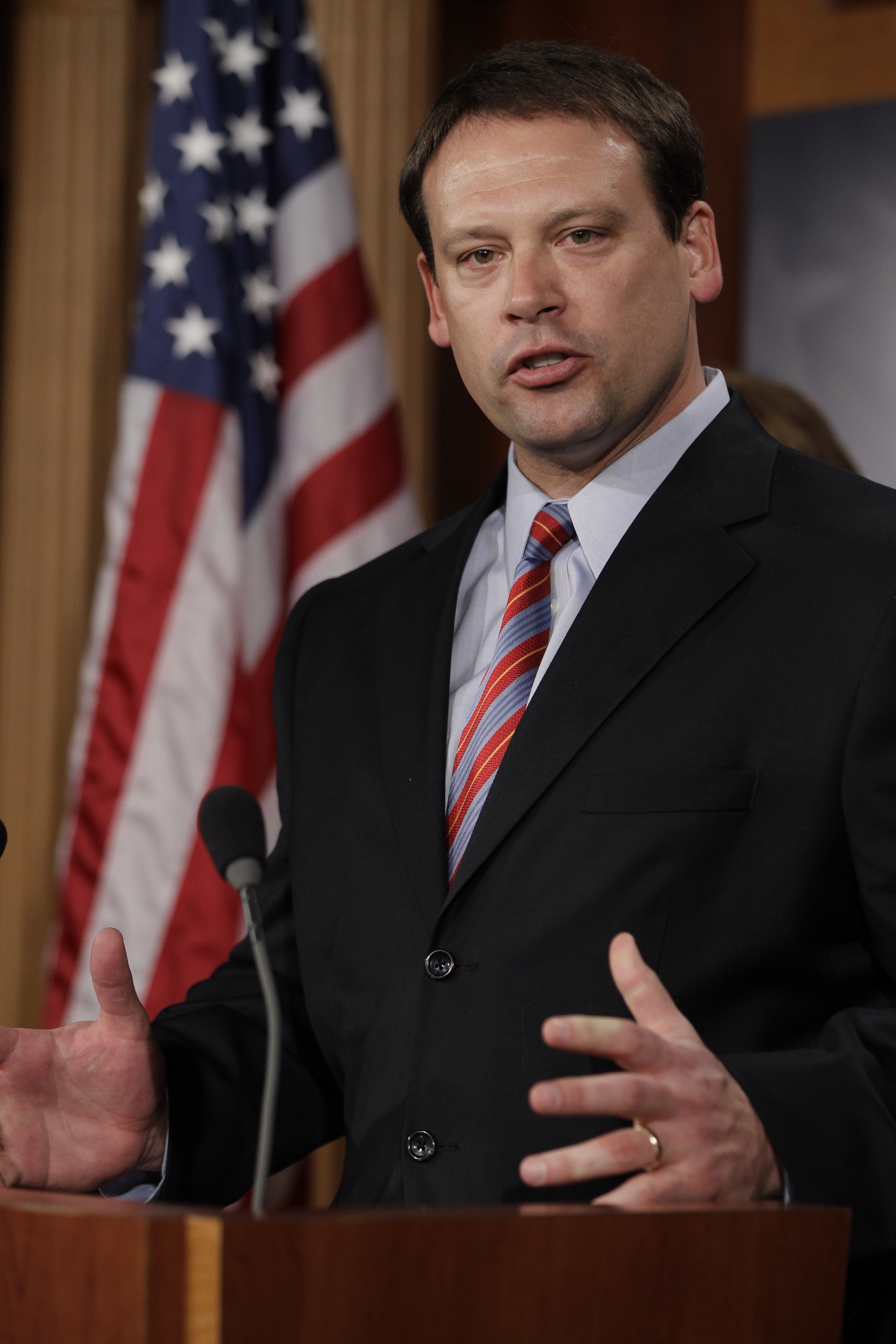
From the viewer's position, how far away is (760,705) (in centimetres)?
148

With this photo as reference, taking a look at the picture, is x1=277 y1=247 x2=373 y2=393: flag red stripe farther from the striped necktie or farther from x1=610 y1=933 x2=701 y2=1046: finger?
x1=610 y1=933 x2=701 y2=1046: finger

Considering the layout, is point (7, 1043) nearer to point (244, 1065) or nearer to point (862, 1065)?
point (244, 1065)

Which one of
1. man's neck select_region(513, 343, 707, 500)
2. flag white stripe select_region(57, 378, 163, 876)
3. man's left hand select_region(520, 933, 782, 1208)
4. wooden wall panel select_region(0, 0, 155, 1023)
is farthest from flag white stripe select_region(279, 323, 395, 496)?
man's left hand select_region(520, 933, 782, 1208)

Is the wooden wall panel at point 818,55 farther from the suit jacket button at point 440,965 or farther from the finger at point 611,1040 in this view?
the finger at point 611,1040

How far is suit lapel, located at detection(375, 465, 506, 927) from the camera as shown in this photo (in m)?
1.58

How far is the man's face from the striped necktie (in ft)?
0.35

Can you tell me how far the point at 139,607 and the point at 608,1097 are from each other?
6.87 feet

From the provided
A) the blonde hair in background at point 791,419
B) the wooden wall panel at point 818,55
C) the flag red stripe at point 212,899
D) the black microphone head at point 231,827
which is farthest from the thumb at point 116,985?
the wooden wall panel at point 818,55

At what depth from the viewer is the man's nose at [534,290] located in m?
1.62

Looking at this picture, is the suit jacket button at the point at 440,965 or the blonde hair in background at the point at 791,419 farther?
the blonde hair in background at the point at 791,419

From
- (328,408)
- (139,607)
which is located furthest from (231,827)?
(328,408)

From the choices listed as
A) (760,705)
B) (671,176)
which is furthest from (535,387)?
(760,705)

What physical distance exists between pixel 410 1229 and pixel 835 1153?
49 centimetres

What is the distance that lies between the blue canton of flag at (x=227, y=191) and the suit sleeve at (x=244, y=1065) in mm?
1236
